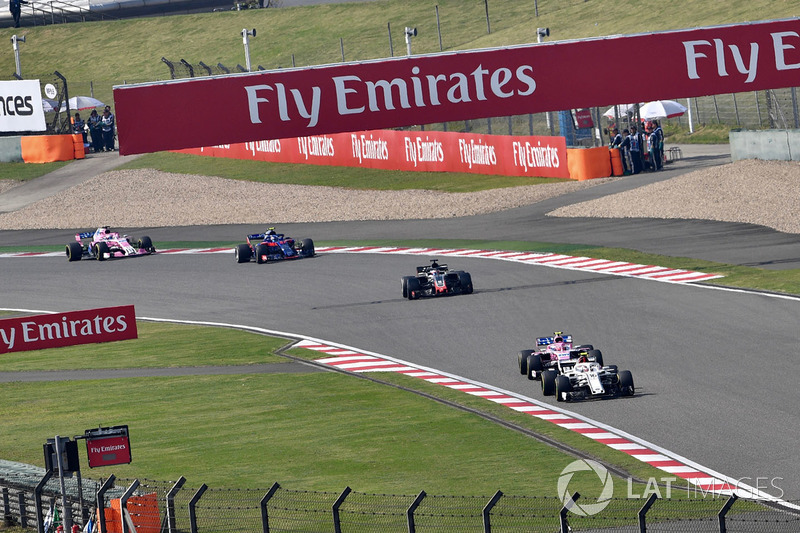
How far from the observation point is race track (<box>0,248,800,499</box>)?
1911 centimetres

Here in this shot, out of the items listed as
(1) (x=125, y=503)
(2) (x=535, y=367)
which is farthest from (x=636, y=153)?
(1) (x=125, y=503)

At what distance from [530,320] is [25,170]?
41.7 meters

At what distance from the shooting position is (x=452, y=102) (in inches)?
1097

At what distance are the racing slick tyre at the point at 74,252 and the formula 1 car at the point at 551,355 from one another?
863 inches

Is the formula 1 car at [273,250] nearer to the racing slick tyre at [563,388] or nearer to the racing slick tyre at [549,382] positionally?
the racing slick tyre at [549,382]

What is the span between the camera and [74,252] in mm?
41406

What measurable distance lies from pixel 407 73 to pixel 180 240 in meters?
19.2

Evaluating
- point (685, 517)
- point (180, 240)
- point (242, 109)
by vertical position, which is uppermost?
point (242, 109)

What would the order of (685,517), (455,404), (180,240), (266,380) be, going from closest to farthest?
(685,517) → (455,404) → (266,380) → (180,240)

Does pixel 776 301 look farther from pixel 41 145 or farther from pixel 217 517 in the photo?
pixel 41 145

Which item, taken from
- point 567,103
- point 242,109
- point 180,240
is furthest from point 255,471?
point 180,240

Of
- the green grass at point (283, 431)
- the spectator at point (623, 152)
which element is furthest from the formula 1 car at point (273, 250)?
the spectator at point (623, 152)

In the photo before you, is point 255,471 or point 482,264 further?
point 482,264

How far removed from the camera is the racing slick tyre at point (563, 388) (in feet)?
69.8
